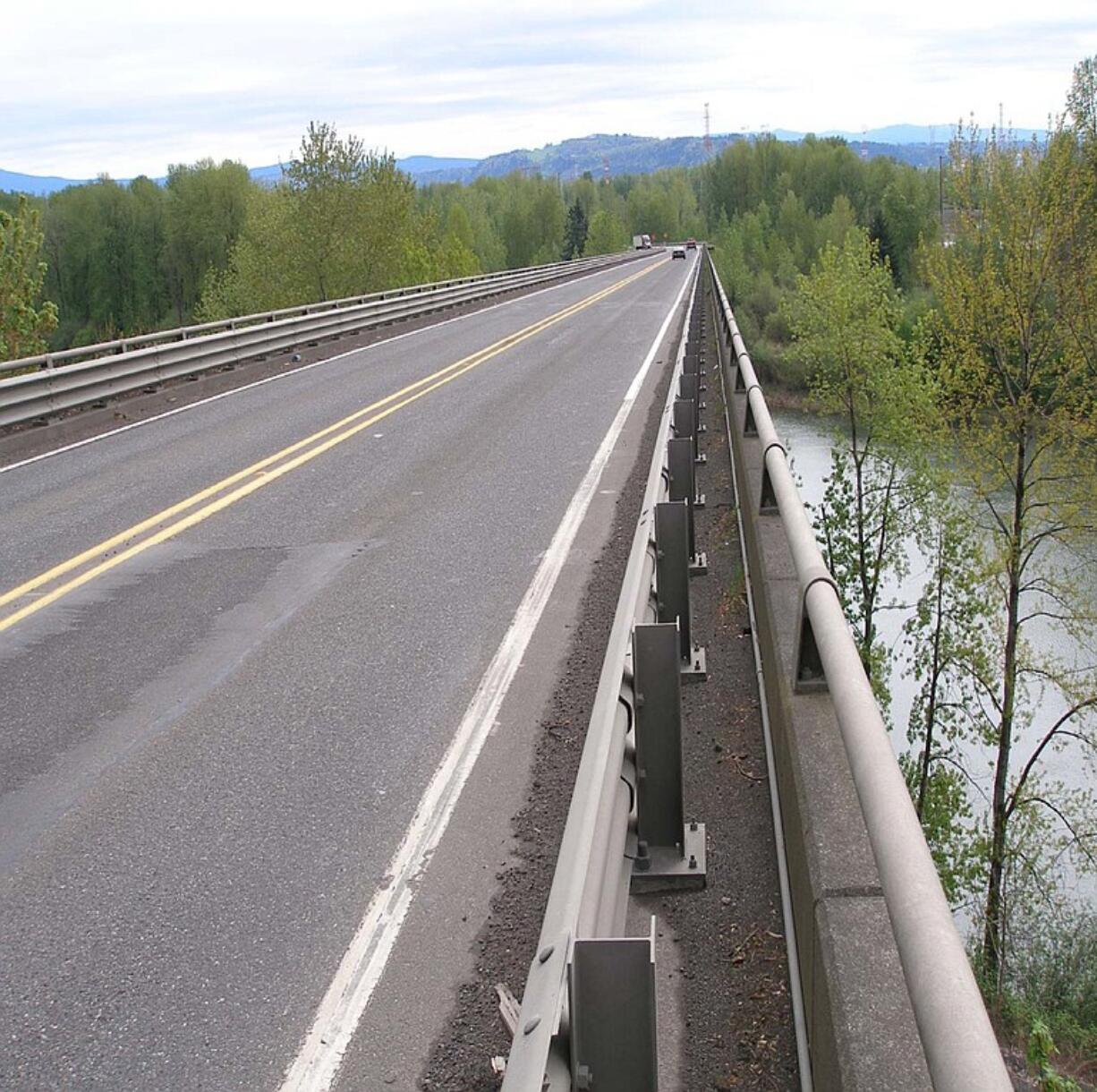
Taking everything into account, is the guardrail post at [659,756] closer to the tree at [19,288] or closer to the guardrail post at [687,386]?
the guardrail post at [687,386]

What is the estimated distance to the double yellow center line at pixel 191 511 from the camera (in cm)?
823

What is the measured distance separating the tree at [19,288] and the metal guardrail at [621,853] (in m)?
45.6

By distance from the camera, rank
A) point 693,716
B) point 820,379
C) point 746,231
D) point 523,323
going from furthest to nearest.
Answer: point 746,231
point 820,379
point 523,323
point 693,716

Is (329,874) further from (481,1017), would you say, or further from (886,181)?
(886,181)

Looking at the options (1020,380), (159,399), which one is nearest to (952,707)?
(1020,380)

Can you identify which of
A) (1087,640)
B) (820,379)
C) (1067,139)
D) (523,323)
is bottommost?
(1087,640)

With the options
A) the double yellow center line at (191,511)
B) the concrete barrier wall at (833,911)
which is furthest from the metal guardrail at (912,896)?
the double yellow center line at (191,511)

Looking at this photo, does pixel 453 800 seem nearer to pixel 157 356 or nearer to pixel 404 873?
pixel 404 873

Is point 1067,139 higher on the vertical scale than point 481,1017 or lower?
higher

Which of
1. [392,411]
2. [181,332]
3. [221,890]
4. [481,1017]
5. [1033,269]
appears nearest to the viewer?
[481,1017]

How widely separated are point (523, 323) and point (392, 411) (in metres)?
15.3

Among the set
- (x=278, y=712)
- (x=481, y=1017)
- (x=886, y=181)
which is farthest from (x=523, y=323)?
(x=886, y=181)

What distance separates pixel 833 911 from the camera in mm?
2879

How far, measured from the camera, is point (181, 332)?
2047 cm
